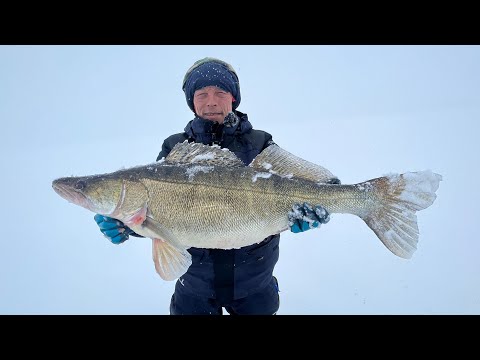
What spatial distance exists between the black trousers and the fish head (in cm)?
89

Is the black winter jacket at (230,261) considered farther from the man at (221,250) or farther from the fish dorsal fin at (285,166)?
the fish dorsal fin at (285,166)

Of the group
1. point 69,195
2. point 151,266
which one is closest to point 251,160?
point 69,195

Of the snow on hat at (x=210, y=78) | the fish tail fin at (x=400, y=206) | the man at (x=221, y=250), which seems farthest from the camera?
the snow on hat at (x=210, y=78)

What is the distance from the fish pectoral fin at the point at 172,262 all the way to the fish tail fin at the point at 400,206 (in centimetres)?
127

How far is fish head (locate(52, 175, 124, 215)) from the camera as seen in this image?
2.50 m

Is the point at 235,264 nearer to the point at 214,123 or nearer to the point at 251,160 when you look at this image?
the point at 251,160

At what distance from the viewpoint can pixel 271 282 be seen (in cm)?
289

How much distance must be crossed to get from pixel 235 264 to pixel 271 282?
1.46 feet

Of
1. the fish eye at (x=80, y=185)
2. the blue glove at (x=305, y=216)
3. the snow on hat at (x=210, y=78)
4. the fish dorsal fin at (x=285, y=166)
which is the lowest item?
the blue glove at (x=305, y=216)

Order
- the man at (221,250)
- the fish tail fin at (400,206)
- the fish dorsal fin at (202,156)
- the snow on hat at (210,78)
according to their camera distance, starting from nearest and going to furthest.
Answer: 1. the fish tail fin at (400,206)
2. the fish dorsal fin at (202,156)
3. the man at (221,250)
4. the snow on hat at (210,78)

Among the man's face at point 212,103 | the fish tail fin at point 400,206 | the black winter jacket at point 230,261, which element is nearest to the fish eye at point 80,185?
the black winter jacket at point 230,261

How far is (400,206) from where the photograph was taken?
2412mm

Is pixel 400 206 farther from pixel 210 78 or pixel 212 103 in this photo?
pixel 210 78

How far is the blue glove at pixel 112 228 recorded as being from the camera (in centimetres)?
259
